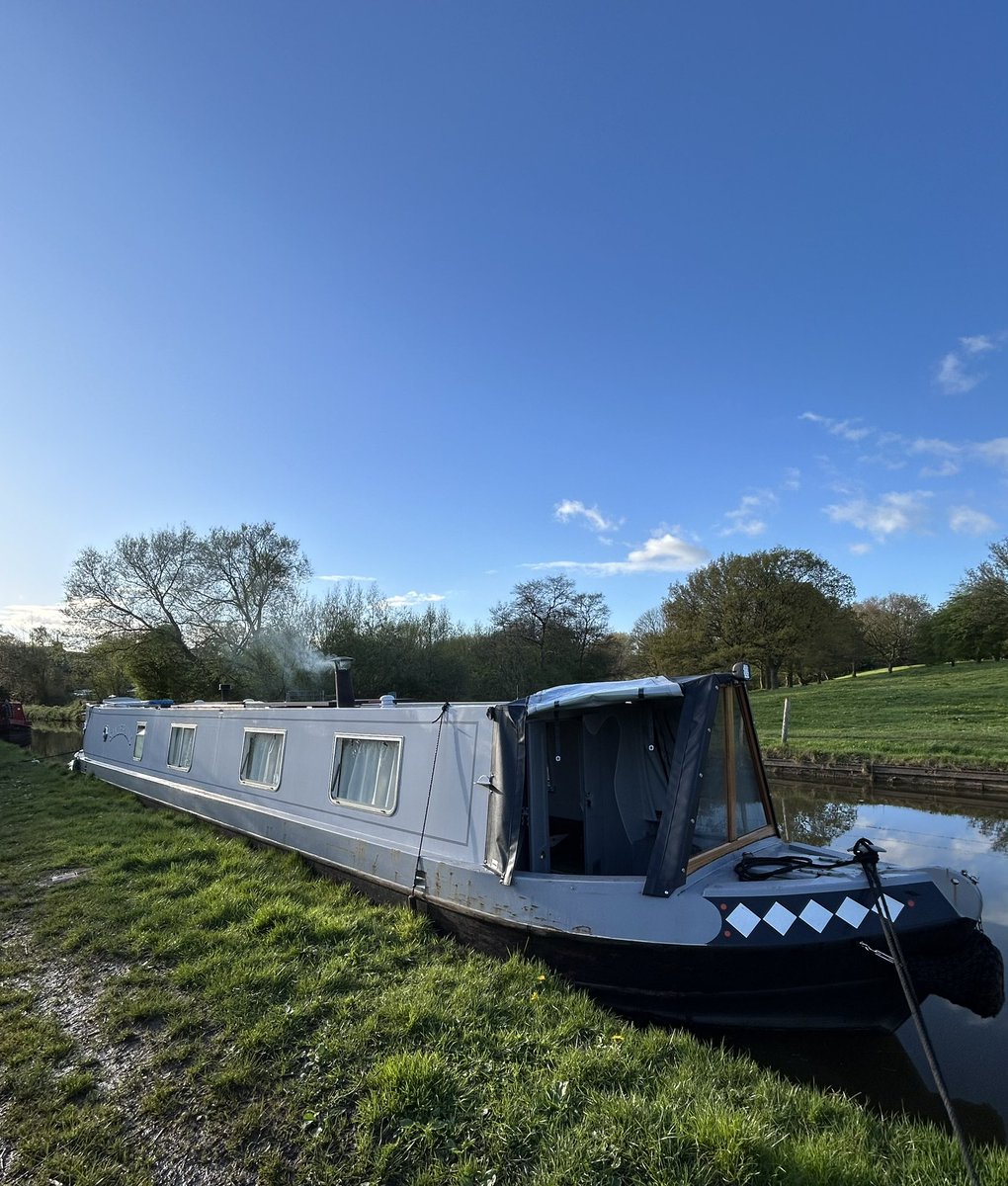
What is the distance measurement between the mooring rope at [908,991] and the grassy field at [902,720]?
11.0 meters

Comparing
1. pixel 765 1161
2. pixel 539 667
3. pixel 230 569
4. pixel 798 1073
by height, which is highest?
pixel 230 569

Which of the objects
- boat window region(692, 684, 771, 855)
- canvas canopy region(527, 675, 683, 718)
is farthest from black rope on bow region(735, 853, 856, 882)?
canvas canopy region(527, 675, 683, 718)

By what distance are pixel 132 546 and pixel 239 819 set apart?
24.1 metres

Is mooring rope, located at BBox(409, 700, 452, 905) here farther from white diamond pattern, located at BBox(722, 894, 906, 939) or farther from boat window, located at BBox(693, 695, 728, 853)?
white diamond pattern, located at BBox(722, 894, 906, 939)

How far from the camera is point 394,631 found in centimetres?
2903

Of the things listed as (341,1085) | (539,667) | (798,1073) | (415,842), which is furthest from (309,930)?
(539,667)

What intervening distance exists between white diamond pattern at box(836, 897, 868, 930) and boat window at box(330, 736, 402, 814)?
3453mm

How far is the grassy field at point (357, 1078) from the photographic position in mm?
2506

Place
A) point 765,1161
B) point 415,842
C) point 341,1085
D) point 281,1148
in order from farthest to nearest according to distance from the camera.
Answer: point 415,842 < point 341,1085 < point 281,1148 < point 765,1161

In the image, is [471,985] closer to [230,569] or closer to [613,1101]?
[613,1101]

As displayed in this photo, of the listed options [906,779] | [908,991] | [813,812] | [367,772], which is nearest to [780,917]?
[908,991]

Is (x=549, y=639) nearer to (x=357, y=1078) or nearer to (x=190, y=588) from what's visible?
(x=190, y=588)

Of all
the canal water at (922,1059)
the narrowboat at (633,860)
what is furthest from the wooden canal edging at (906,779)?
the narrowboat at (633,860)

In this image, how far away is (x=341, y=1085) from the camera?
9.90 ft
